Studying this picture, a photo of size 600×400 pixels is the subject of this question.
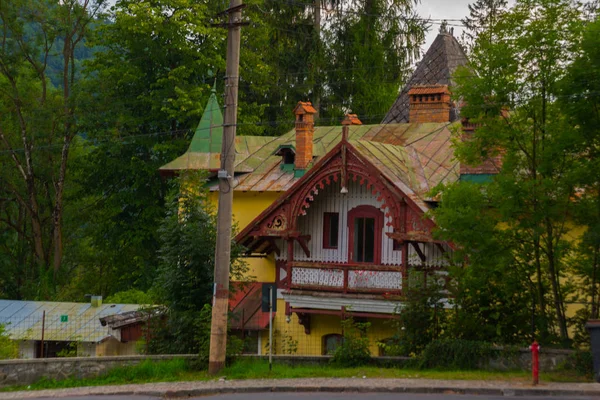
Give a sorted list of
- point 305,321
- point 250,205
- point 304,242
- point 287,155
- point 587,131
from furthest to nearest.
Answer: point 287,155
point 250,205
point 304,242
point 305,321
point 587,131

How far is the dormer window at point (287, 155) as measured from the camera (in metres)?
29.7

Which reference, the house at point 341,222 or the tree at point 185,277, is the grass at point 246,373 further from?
the house at point 341,222

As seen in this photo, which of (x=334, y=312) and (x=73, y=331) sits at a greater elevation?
(x=334, y=312)

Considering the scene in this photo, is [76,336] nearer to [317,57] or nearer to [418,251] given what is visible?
[418,251]

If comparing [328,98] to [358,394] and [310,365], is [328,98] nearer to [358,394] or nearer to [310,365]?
[310,365]

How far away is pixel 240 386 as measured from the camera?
1752 centimetres

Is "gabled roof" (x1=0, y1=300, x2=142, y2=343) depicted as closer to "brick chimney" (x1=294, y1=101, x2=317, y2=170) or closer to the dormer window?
the dormer window

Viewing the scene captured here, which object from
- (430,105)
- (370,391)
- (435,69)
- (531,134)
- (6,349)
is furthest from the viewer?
(435,69)

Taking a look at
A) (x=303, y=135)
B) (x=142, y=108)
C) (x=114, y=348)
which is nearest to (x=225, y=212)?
(x=303, y=135)

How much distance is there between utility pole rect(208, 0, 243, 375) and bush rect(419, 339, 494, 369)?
4275 millimetres

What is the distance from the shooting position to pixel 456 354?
19016 millimetres

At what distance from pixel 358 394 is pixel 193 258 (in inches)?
248

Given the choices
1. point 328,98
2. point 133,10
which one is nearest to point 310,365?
point 133,10

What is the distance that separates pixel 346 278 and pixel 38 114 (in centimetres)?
2401
